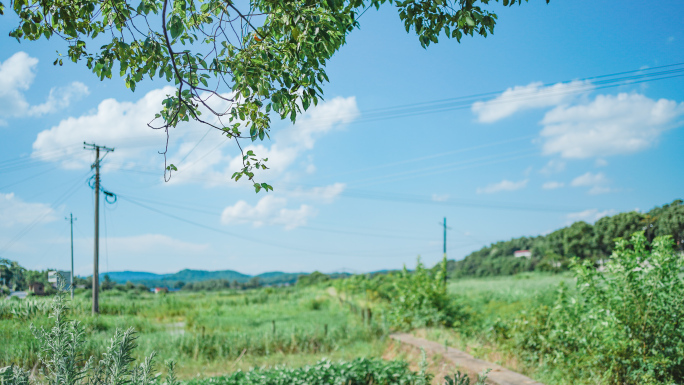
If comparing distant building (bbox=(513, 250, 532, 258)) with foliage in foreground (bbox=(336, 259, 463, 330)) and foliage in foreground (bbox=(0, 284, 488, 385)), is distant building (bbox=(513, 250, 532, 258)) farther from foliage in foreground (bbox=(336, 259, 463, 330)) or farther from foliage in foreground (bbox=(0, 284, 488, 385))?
foliage in foreground (bbox=(0, 284, 488, 385))

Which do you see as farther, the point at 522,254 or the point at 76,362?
the point at 522,254

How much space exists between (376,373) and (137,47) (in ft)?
13.1

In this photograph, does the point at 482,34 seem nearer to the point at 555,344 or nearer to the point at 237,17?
the point at 237,17

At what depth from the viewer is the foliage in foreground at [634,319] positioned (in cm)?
471

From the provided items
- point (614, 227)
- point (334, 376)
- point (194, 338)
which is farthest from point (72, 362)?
point (614, 227)

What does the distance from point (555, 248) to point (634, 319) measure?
3459 cm

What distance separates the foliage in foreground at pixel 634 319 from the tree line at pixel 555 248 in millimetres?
11812

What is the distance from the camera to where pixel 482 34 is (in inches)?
128

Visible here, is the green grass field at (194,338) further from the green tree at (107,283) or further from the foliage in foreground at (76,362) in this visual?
the foliage in foreground at (76,362)

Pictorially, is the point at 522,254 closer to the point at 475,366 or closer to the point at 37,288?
the point at 475,366

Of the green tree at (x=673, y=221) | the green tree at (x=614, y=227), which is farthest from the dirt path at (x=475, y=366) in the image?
the green tree at (x=614, y=227)

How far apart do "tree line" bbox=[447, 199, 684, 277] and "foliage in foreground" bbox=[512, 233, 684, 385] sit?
11.8 metres

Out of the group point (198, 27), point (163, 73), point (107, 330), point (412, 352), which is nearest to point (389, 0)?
point (198, 27)

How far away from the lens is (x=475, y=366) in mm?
5754
